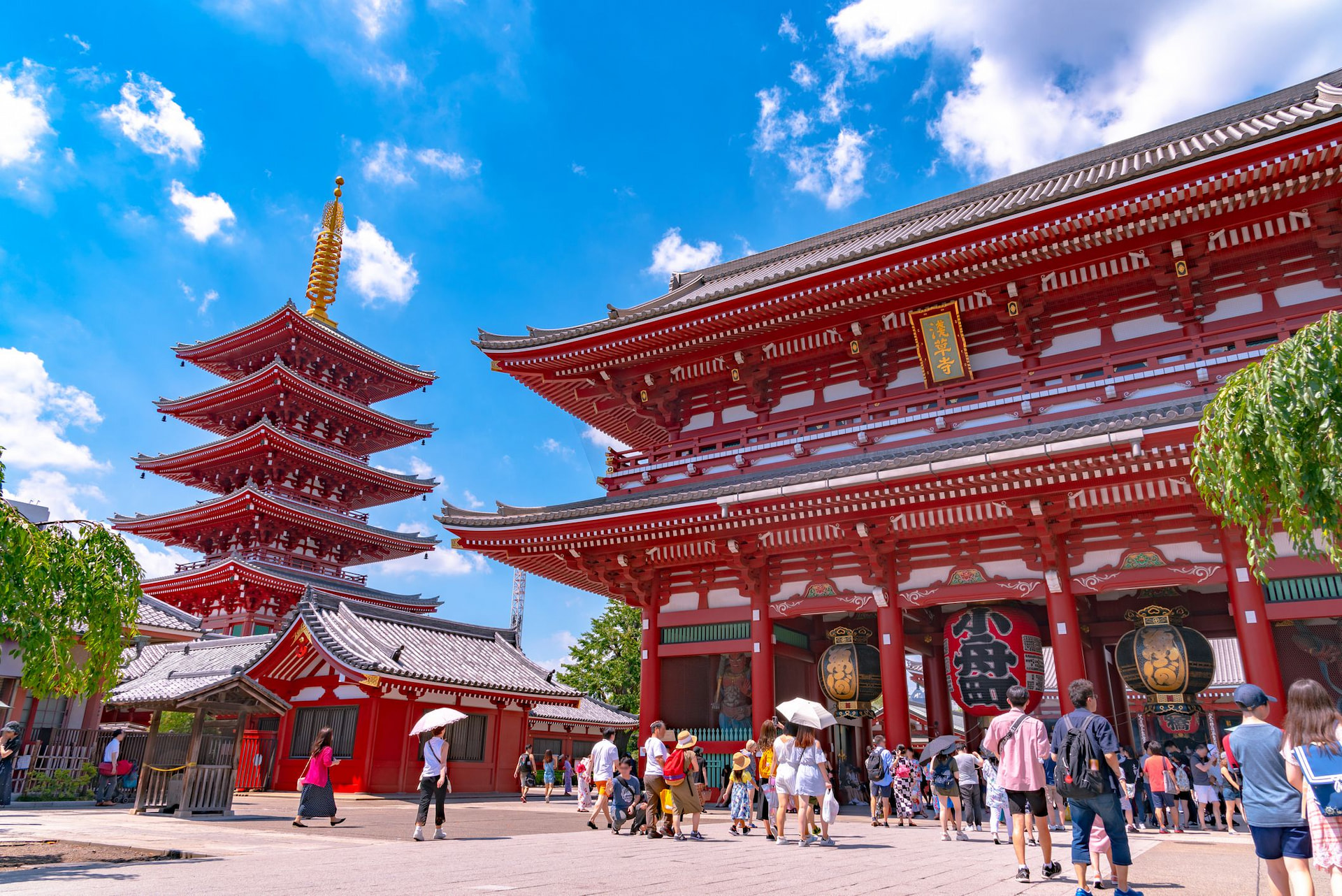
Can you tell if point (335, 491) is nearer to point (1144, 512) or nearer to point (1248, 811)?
point (1144, 512)

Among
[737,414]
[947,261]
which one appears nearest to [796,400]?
[737,414]

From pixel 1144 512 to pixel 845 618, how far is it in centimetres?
701

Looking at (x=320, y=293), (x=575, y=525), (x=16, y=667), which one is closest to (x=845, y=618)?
(x=575, y=525)

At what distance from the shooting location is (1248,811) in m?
5.44

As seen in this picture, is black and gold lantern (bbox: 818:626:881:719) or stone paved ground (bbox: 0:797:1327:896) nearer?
stone paved ground (bbox: 0:797:1327:896)

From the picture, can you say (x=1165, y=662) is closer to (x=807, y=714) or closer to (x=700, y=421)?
(x=807, y=714)

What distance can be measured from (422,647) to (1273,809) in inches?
862

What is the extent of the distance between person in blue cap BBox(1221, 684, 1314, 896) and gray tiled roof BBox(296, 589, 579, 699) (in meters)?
17.8

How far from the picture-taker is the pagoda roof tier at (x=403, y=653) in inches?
787

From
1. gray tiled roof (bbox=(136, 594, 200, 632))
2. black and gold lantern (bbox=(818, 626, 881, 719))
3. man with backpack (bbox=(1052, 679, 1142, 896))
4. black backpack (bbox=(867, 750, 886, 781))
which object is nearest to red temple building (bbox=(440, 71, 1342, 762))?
black and gold lantern (bbox=(818, 626, 881, 719))

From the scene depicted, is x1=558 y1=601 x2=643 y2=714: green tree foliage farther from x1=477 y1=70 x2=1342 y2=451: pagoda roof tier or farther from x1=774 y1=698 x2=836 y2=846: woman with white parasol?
x1=774 y1=698 x2=836 y2=846: woman with white parasol

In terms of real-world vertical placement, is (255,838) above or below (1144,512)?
below

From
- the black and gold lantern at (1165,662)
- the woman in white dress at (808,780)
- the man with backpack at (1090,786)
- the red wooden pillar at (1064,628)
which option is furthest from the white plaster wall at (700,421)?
the man with backpack at (1090,786)

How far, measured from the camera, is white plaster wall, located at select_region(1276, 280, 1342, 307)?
1334cm
